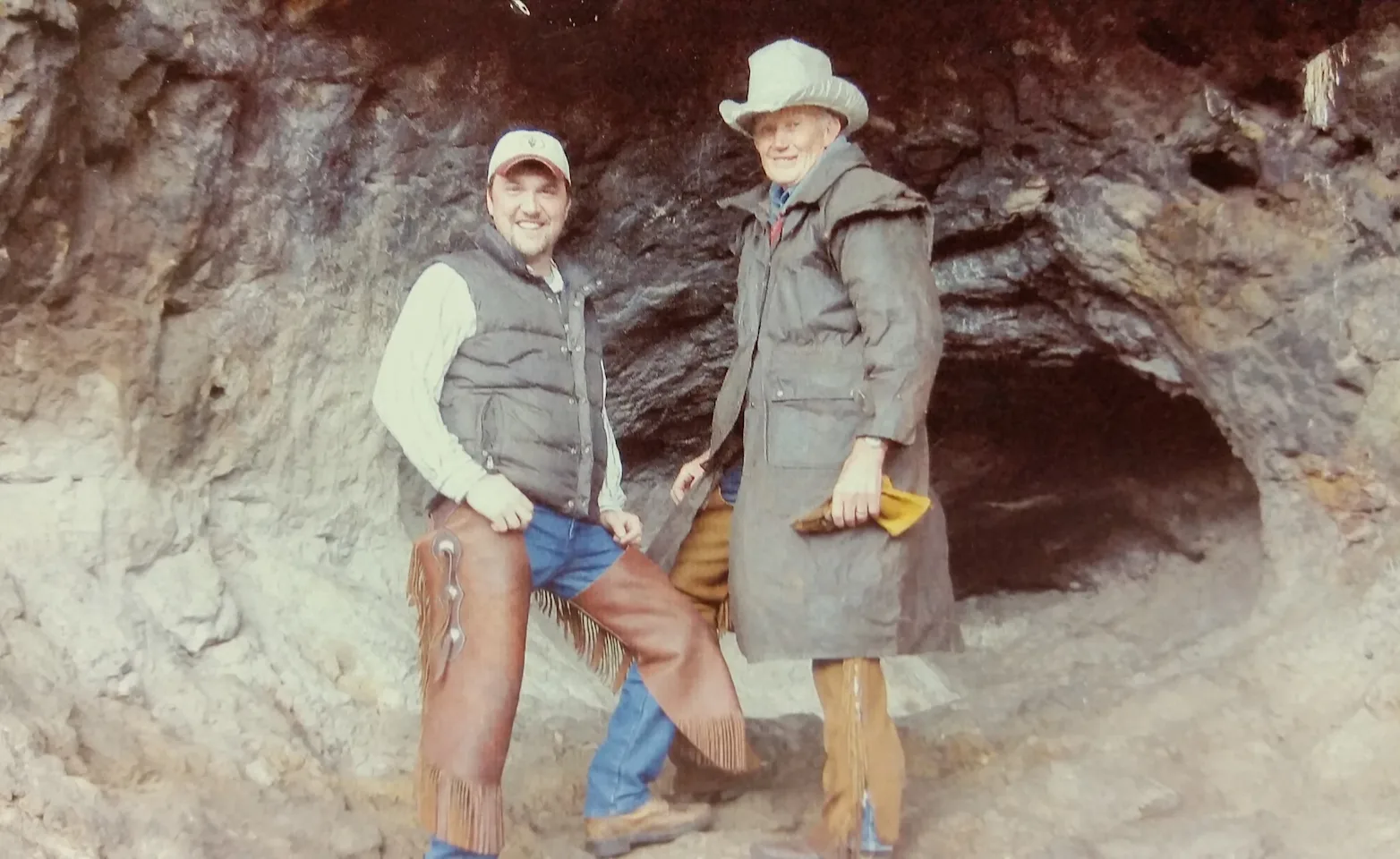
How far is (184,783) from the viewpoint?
6.06 ft

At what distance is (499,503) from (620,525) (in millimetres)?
350

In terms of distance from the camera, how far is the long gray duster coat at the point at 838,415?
186cm

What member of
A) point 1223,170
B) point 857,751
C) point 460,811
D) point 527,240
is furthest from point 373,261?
point 1223,170

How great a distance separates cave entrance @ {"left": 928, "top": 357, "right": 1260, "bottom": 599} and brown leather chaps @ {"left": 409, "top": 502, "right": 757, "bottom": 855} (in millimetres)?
1881

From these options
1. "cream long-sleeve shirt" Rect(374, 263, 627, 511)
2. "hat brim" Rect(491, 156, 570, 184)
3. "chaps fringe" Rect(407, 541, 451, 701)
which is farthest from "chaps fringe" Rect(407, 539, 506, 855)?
"hat brim" Rect(491, 156, 570, 184)

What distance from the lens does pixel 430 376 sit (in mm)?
1854

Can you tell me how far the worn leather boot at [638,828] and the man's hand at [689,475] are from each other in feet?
1.97

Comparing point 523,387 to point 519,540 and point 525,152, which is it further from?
point 525,152

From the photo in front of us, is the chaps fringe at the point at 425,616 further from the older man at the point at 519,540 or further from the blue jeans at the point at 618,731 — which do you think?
the blue jeans at the point at 618,731

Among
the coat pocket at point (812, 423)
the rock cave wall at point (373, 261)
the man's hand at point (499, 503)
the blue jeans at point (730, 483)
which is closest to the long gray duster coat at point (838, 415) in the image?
the coat pocket at point (812, 423)

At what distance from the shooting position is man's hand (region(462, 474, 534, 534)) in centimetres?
179

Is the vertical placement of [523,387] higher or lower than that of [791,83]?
lower

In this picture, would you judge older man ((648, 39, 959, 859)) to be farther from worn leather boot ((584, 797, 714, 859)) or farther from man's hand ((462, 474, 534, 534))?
man's hand ((462, 474, 534, 534))

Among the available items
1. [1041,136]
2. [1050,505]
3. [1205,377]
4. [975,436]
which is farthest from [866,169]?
[1050,505]
